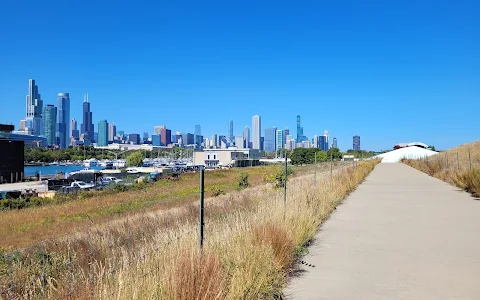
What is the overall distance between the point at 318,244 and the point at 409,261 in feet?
6.67

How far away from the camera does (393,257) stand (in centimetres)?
794

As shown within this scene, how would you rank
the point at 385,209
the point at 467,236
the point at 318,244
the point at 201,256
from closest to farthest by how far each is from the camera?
1. the point at 201,256
2. the point at 318,244
3. the point at 467,236
4. the point at 385,209

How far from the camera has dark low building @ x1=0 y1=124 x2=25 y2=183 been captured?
262 feet

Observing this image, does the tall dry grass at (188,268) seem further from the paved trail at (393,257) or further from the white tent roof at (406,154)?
the white tent roof at (406,154)

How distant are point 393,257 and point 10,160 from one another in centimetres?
8971

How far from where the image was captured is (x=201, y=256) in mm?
4703

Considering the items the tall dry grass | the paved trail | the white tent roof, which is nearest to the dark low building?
the white tent roof

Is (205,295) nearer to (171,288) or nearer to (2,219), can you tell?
(171,288)

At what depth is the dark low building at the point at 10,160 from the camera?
3141 inches

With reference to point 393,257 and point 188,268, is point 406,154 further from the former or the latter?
point 188,268

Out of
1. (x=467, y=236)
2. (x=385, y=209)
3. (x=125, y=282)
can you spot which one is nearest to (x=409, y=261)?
(x=467, y=236)

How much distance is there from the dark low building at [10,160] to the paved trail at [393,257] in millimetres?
82236

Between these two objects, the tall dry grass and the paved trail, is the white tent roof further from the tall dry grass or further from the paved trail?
the tall dry grass

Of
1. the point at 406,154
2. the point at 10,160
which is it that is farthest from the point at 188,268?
the point at 406,154
